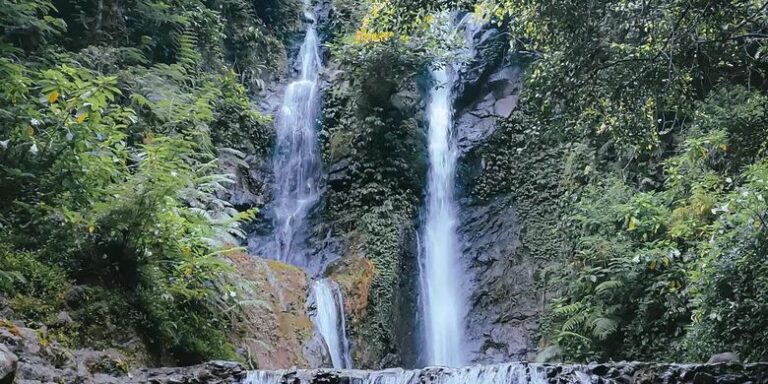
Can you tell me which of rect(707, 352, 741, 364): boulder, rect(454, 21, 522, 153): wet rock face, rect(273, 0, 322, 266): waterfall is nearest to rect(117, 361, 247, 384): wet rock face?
rect(707, 352, 741, 364): boulder

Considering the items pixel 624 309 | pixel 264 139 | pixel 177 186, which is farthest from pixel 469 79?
pixel 177 186

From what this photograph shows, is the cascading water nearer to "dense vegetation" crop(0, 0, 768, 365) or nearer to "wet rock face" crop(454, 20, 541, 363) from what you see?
"wet rock face" crop(454, 20, 541, 363)

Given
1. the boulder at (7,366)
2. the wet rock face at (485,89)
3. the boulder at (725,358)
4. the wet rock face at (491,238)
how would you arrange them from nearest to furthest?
1. the boulder at (7,366)
2. the boulder at (725,358)
3. the wet rock face at (491,238)
4. the wet rock face at (485,89)

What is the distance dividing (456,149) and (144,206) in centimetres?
989

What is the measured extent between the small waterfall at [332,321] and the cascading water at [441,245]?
2514 millimetres

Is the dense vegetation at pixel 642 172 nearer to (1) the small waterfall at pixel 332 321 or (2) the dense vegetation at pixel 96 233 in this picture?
(2) the dense vegetation at pixel 96 233

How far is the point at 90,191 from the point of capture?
6.36 m

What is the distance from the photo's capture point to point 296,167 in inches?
574

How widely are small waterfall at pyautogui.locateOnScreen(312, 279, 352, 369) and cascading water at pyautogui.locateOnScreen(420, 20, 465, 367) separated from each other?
8.25 ft

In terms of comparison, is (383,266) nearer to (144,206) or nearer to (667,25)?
(144,206)

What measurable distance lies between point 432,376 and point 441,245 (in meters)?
8.21

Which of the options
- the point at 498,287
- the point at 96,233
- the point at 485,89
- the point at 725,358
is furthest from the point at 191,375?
the point at 485,89

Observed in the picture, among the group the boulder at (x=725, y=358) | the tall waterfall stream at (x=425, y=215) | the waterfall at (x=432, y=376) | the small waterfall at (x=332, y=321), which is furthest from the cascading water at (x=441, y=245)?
the waterfall at (x=432, y=376)

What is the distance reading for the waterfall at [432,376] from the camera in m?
5.87
